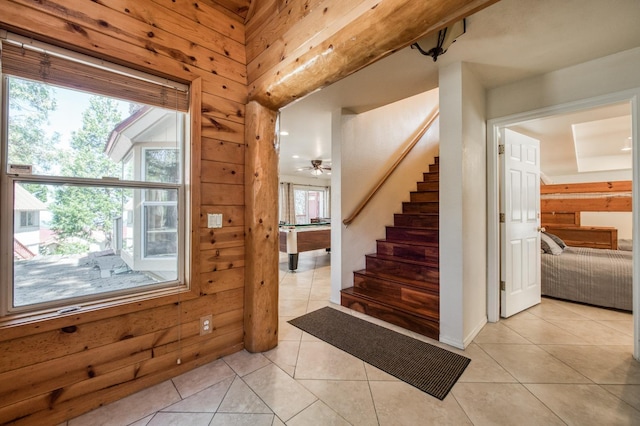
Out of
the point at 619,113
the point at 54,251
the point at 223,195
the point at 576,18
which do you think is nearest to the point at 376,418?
the point at 223,195

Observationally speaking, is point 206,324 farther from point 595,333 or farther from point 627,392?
point 595,333

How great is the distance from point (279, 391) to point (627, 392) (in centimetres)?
217

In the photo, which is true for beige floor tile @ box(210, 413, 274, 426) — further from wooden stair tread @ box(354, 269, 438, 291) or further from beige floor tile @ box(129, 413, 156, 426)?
wooden stair tread @ box(354, 269, 438, 291)

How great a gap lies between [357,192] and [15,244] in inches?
113

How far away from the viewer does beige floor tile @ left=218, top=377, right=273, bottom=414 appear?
1410 mm

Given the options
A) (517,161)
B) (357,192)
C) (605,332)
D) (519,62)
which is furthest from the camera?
(357,192)

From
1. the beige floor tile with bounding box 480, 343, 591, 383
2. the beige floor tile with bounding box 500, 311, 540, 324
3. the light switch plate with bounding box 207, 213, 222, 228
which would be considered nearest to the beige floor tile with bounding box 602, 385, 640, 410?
the beige floor tile with bounding box 480, 343, 591, 383

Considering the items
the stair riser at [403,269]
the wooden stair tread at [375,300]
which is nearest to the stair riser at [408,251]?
the stair riser at [403,269]

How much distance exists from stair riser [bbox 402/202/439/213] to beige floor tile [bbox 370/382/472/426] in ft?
7.60

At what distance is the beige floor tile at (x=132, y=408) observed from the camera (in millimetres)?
1349

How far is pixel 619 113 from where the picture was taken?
2727 mm

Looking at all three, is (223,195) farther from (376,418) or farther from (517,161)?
(517,161)

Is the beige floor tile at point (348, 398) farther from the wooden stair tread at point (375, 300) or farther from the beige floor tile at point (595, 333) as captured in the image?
the beige floor tile at point (595, 333)

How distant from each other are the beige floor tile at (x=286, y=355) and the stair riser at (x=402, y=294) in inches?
41.0
